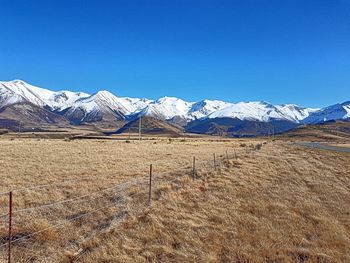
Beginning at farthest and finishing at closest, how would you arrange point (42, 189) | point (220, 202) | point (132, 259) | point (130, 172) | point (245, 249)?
point (130, 172) < point (42, 189) < point (220, 202) < point (245, 249) < point (132, 259)

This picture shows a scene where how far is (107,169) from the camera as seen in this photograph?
98.1 feet

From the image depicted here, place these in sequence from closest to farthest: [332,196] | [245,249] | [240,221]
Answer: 1. [245,249]
2. [240,221]
3. [332,196]

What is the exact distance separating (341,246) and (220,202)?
6883mm

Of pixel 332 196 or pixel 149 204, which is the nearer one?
pixel 149 204

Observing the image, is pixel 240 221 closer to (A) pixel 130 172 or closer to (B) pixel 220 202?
(B) pixel 220 202

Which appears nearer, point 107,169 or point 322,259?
point 322,259

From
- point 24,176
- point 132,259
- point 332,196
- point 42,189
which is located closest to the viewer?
point 132,259

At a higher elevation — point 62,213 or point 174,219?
point 62,213

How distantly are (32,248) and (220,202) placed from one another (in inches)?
400

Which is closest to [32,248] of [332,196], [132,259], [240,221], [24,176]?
[132,259]

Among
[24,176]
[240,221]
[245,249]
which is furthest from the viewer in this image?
[24,176]

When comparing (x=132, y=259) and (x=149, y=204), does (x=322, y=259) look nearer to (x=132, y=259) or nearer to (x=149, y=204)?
(x=132, y=259)

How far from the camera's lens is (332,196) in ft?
73.5

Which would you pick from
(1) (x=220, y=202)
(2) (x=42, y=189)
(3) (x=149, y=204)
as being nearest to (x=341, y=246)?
(1) (x=220, y=202)
